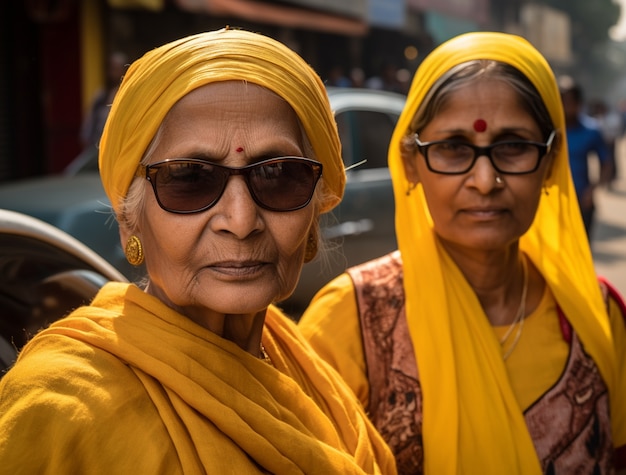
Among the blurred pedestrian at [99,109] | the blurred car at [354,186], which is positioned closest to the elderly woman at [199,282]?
the blurred car at [354,186]

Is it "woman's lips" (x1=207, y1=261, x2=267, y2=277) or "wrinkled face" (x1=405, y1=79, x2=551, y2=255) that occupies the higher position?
"wrinkled face" (x1=405, y1=79, x2=551, y2=255)

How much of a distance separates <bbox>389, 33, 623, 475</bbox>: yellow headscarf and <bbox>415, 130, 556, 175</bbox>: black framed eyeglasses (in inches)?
6.6

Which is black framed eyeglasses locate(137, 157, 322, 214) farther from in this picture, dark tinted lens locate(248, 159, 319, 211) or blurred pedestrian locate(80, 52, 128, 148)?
blurred pedestrian locate(80, 52, 128, 148)

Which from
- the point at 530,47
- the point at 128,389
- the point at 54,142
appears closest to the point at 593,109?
the point at 54,142

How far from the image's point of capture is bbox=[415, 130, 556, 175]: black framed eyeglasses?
8.59 feet

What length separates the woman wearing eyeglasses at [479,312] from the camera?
2.52 meters

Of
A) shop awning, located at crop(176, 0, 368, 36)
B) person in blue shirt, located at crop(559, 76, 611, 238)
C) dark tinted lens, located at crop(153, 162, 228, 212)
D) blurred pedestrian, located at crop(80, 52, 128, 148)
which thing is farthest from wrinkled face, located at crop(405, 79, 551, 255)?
shop awning, located at crop(176, 0, 368, 36)

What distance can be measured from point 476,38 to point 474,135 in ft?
1.09

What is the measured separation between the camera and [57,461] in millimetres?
1495

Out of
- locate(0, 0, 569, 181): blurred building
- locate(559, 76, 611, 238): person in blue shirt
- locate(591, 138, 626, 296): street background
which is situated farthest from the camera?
locate(0, 0, 569, 181): blurred building

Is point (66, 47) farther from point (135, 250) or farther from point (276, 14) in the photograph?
point (135, 250)

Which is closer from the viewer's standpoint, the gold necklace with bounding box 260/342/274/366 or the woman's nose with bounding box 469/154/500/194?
the gold necklace with bounding box 260/342/274/366

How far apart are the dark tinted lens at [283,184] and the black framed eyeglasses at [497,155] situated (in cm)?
85

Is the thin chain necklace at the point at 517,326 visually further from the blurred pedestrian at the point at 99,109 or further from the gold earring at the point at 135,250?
the blurred pedestrian at the point at 99,109
